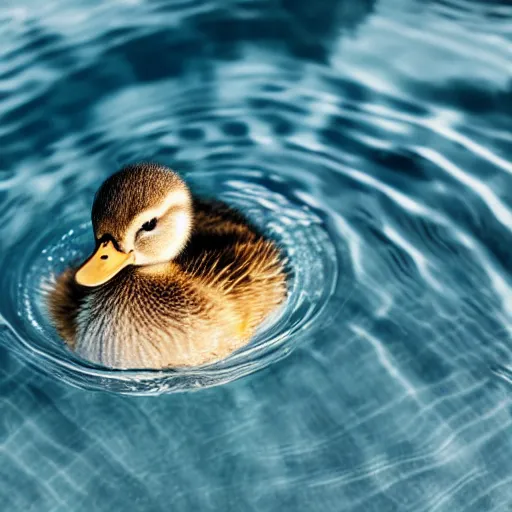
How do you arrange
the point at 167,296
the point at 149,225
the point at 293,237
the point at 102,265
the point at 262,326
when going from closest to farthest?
the point at 102,265 → the point at 149,225 → the point at 167,296 → the point at 262,326 → the point at 293,237

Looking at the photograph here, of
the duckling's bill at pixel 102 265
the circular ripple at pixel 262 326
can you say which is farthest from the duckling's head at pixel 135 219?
the circular ripple at pixel 262 326

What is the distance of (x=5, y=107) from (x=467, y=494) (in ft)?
11.4

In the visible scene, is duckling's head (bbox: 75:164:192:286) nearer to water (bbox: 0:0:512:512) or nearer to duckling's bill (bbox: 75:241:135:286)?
duckling's bill (bbox: 75:241:135:286)

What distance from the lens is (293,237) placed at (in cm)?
530

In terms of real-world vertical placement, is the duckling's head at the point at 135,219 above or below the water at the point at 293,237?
above

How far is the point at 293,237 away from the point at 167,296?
32.0 inches

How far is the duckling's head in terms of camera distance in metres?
4.36

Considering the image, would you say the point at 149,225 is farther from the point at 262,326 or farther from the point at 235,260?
the point at 262,326

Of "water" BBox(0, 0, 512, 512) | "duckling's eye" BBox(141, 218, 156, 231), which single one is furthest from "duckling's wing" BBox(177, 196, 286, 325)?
"duckling's eye" BBox(141, 218, 156, 231)

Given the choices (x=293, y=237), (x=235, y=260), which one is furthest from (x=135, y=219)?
(x=293, y=237)

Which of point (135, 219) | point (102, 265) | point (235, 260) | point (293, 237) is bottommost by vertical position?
point (293, 237)

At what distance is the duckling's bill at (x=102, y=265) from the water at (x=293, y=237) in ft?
1.71

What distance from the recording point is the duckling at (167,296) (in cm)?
457

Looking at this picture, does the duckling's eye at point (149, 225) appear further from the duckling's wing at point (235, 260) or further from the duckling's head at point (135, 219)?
the duckling's wing at point (235, 260)
